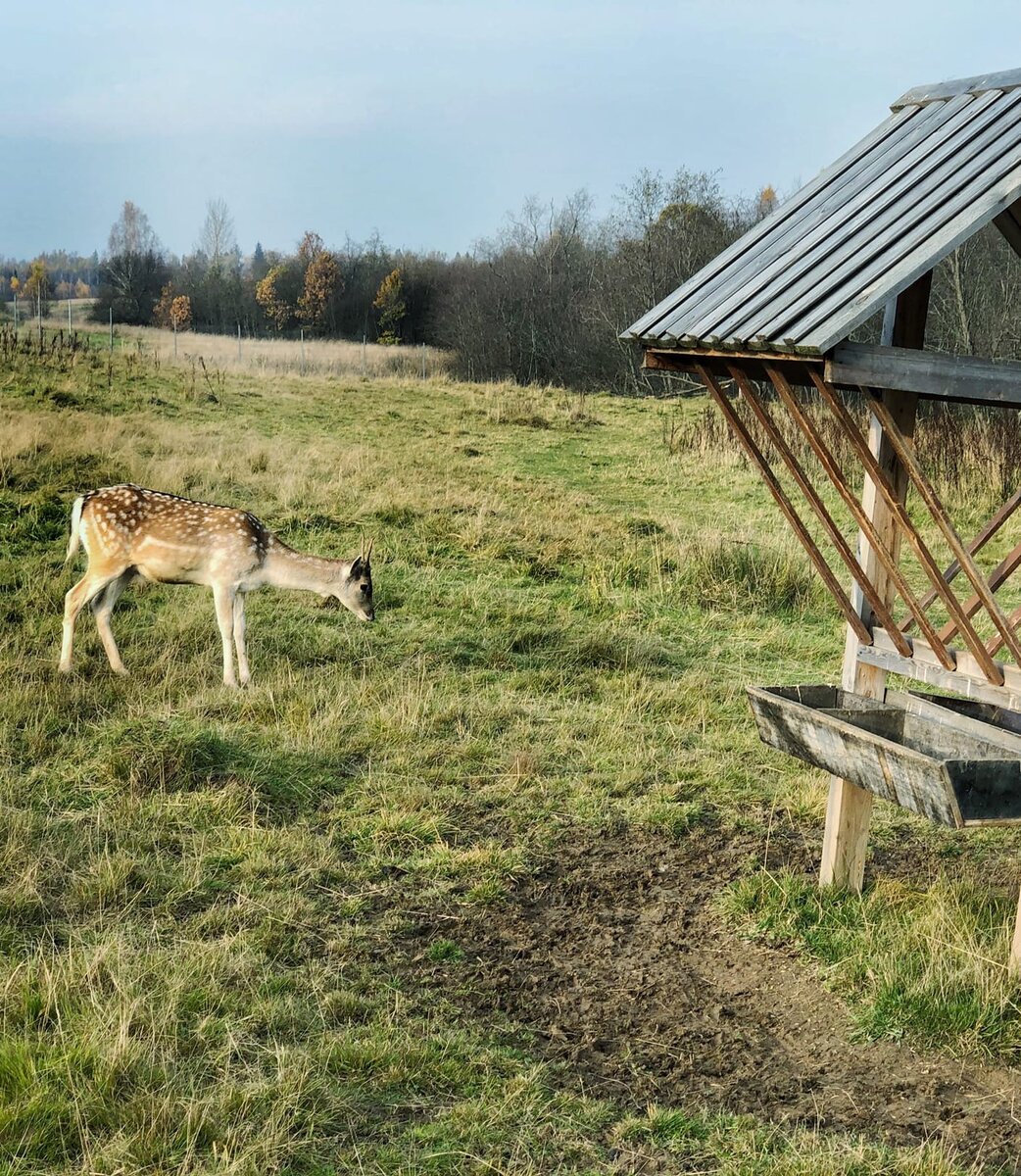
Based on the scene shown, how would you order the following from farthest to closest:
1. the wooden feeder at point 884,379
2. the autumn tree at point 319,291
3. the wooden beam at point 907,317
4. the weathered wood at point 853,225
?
the autumn tree at point 319,291 < the wooden beam at point 907,317 < the weathered wood at point 853,225 < the wooden feeder at point 884,379

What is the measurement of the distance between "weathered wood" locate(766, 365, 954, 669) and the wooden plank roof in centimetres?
30

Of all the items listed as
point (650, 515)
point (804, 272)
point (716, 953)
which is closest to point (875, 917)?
point (716, 953)

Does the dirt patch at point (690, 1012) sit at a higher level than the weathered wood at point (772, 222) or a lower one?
lower

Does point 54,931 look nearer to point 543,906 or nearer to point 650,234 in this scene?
point 543,906

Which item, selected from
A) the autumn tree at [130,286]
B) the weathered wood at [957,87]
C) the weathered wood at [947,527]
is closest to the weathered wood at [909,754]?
the weathered wood at [947,527]

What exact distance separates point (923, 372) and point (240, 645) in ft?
18.5

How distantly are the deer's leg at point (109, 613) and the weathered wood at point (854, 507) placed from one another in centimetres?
→ 541

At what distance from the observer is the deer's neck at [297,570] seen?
9070mm

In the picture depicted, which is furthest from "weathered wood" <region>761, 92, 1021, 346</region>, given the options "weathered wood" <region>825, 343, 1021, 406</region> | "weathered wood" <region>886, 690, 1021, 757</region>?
"weathered wood" <region>886, 690, 1021, 757</region>

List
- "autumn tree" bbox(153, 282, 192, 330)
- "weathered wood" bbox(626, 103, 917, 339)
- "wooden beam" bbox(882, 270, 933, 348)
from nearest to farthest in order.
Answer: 1. "wooden beam" bbox(882, 270, 933, 348)
2. "weathered wood" bbox(626, 103, 917, 339)
3. "autumn tree" bbox(153, 282, 192, 330)

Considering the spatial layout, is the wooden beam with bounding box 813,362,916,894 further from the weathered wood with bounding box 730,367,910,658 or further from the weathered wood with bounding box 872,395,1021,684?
the weathered wood with bounding box 872,395,1021,684

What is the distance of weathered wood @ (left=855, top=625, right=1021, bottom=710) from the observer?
4.43 metres

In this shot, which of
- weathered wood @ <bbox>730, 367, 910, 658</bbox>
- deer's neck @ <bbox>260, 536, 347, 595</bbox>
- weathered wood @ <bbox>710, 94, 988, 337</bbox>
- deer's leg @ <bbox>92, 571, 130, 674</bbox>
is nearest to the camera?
weathered wood @ <bbox>710, 94, 988, 337</bbox>

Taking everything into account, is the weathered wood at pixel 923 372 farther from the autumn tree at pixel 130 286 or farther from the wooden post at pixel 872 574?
the autumn tree at pixel 130 286
